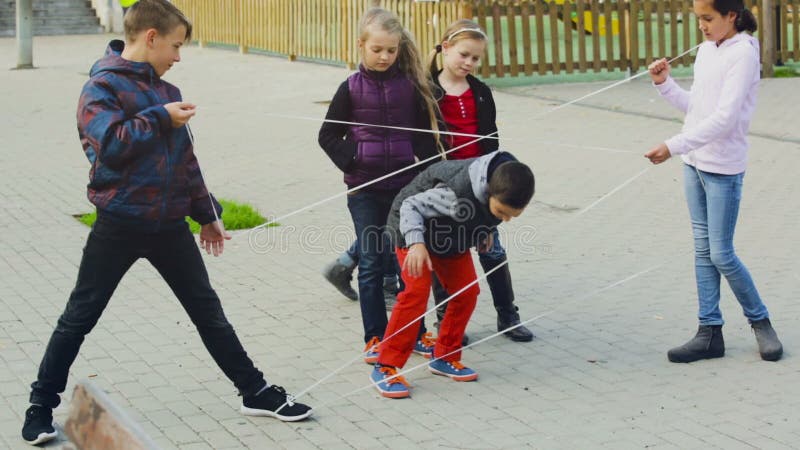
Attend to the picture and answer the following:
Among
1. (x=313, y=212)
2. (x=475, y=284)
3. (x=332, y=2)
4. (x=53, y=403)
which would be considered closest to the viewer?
(x=53, y=403)

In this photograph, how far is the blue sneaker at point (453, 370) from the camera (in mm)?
5637

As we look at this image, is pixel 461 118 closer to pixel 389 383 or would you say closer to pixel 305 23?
pixel 389 383

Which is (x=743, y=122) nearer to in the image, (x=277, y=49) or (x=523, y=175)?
(x=523, y=175)

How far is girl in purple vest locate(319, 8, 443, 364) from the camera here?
→ 5863mm

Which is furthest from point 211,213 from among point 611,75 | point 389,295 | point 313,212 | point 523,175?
point 611,75

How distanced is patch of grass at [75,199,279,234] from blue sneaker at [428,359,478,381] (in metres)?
3.42

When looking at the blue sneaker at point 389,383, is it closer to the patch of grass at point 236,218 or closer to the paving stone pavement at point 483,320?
the paving stone pavement at point 483,320

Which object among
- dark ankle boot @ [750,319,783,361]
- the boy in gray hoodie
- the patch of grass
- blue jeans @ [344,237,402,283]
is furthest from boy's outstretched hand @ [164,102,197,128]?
the patch of grass

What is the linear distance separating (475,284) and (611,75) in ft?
43.6

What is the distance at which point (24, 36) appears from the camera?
20.8m

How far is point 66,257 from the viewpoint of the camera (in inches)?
314

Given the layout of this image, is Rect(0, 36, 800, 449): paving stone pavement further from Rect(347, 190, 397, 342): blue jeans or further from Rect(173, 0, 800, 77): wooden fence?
Rect(173, 0, 800, 77): wooden fence

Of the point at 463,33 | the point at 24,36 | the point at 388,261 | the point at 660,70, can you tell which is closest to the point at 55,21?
the point at 24,36

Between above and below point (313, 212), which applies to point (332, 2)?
above
